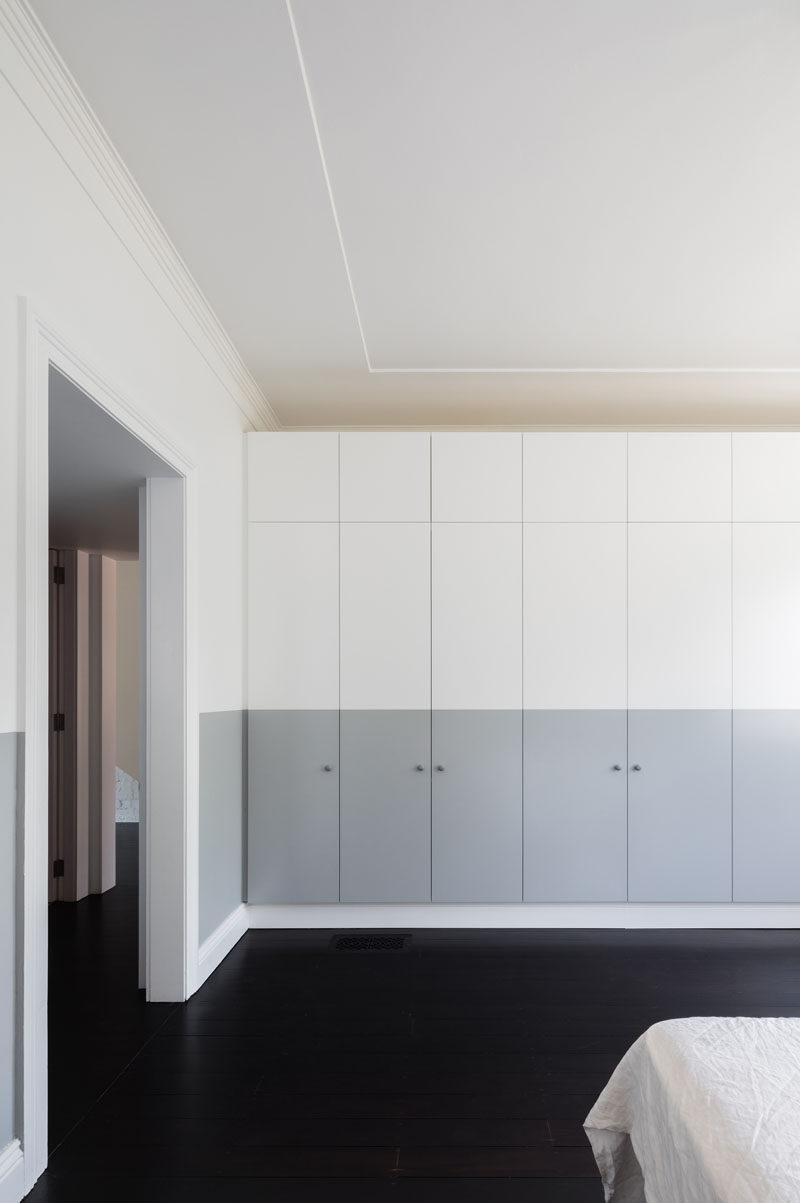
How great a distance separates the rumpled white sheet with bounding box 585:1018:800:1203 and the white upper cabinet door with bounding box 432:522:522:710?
2.65 m

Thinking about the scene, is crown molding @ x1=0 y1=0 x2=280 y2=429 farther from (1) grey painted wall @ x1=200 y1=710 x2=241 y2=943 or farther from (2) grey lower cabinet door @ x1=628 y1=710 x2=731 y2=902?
(2) grey lower cabinet door @ x1=628 y1=710 x2=731 y2=902

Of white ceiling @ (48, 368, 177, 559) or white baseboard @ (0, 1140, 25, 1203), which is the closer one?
white baseboard @ (0, 1140, 25, 1203)

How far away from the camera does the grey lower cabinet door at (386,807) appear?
448 cm

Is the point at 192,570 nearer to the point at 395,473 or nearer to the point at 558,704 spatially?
the point at 395,473

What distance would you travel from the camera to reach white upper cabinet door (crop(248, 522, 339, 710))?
455 cm

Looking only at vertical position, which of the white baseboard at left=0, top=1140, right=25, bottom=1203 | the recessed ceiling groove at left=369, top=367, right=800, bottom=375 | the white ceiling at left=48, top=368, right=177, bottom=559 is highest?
the recessed ceiling groove at left=369, top=367, right=800, bottom=375

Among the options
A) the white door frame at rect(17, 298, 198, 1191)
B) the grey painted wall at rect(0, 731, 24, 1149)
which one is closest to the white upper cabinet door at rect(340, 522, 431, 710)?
the white door frame at rect(17, 298, 198, 1191)

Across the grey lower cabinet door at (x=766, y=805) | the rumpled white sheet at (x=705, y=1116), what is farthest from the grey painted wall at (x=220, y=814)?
the grey lower cabinet door at (x=766, y=805)

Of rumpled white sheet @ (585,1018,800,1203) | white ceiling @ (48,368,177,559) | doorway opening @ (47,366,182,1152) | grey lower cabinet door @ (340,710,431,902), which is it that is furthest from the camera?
grey lower cabinet door @ (340,710,431,902)

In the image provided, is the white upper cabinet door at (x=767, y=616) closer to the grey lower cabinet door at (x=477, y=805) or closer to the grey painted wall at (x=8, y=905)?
the grey lower cabinet door at (x=477, y=805)

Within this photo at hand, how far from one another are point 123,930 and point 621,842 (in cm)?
269

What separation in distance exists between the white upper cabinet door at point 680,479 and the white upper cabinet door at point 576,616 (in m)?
0.20

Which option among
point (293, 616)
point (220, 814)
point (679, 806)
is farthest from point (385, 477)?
point (679, 806)

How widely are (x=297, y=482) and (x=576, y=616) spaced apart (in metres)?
1.65
